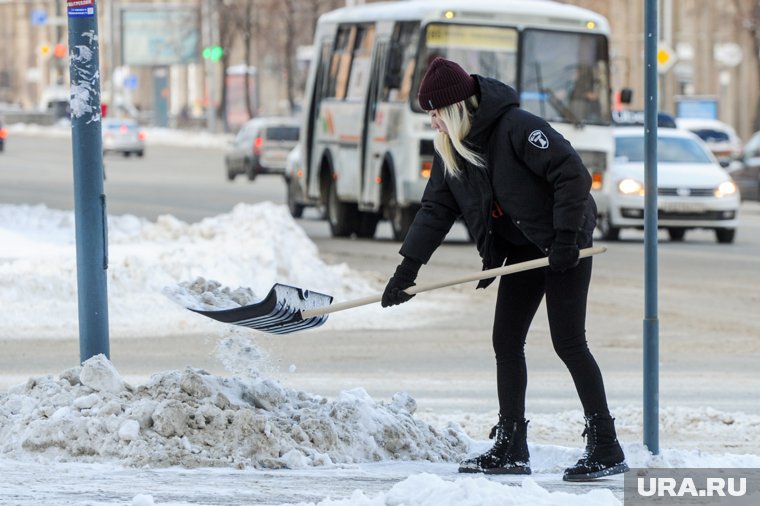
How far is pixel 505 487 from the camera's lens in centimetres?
562

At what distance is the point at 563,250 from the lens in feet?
20.5

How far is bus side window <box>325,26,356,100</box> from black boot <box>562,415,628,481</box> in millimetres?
18178

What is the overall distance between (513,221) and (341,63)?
1877cm

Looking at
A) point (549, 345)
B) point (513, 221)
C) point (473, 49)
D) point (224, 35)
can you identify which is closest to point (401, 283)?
point (513, 221)

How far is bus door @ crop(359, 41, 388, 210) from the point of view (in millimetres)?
22906

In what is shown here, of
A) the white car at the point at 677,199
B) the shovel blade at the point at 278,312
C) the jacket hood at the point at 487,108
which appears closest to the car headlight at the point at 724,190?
the white car at the point at 677,199

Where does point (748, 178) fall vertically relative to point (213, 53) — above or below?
below

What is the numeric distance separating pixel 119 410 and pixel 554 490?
5.68 feet

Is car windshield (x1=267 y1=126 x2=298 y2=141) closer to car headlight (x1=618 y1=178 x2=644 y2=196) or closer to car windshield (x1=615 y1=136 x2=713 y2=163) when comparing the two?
car windshield (x1=615 y1=136 x2=713 y2=163)

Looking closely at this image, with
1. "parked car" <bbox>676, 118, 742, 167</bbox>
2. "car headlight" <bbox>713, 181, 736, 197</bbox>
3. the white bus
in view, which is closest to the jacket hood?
the white bus

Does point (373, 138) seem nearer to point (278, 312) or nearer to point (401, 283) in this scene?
point (278, 312)

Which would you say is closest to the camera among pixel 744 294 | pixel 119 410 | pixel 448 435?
pixel 119 410

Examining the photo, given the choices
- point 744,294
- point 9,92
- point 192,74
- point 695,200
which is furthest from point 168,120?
point 744,294

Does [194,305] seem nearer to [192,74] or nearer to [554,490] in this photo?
[554,490]
